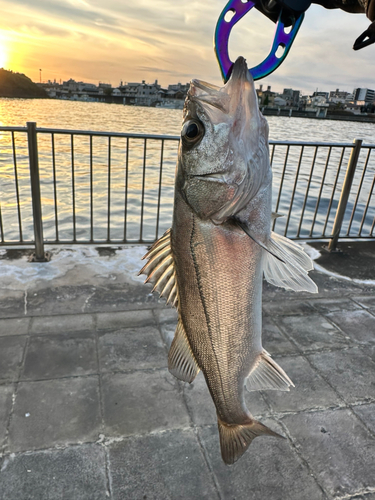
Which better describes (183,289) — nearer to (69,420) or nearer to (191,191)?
(191,191)

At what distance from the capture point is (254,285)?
59.3 inches

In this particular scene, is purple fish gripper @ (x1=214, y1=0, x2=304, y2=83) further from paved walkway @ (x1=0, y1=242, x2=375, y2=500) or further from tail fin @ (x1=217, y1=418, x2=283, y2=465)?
paved walkway @ (x1=0, y1=242, x2=375, y2=500)

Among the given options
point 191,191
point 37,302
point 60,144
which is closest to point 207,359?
point 191,191

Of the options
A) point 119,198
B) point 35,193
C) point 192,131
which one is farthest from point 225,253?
point 119,198

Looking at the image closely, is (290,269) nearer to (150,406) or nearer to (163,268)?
(163,268)

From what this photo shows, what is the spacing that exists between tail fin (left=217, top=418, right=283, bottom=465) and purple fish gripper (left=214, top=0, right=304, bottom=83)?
155cm

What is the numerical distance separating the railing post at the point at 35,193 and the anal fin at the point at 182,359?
11.6 feet

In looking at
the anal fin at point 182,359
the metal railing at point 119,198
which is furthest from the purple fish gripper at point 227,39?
the metal railing at point 119,198

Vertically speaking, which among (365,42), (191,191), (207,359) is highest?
(365,42)

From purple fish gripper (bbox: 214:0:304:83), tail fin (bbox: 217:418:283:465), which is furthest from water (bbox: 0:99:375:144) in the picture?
tail fin (bbox: 217:418:283:465)

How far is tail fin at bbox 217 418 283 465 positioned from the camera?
5.58 feet

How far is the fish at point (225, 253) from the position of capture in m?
1.28

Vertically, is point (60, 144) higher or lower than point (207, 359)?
lower

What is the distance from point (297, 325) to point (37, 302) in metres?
2.77
